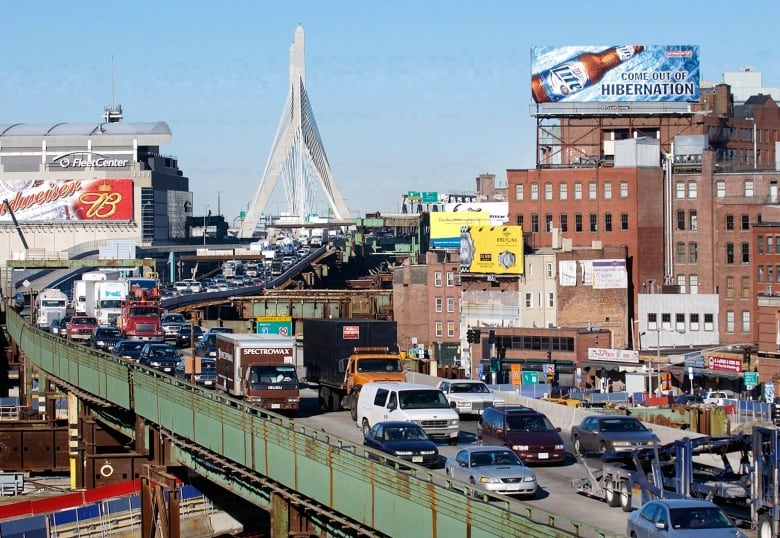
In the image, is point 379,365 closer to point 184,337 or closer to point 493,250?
point 184,337

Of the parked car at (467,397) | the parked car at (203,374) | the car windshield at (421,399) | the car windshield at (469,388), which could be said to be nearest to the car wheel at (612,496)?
the car windshield at (421,399)

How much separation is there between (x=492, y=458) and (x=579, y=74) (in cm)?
8787

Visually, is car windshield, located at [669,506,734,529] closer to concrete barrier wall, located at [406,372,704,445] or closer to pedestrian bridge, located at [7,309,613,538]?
pedestrian bridge, located at [7,309,613,538]

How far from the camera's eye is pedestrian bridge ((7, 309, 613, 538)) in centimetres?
2252

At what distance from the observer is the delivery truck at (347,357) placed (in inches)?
1767

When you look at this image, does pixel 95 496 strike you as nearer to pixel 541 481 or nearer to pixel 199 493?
pixel 199 493

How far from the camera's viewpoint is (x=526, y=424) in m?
35.4

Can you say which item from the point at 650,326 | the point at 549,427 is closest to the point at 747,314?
the point at 650,326

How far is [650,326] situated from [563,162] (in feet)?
86.4

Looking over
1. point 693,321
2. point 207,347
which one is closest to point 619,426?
point 207,347

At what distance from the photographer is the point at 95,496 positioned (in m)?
50.5

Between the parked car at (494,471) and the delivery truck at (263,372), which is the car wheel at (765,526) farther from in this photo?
the delivery truck at (263,372)

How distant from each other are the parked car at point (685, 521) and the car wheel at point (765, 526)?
1.69 m

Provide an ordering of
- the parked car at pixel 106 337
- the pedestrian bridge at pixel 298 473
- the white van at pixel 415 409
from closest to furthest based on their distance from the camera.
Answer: the pedestrian bridge at pixel 298 473 → the white van at pixel 415 409 → the parked car at pixel 106 337
